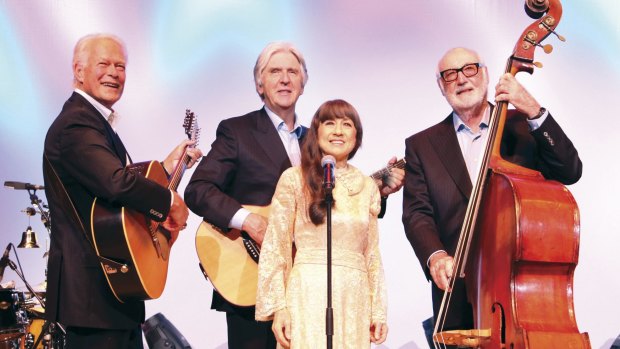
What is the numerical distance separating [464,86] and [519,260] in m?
1.11

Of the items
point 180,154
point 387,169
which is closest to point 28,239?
point 180,154

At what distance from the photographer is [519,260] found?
2.57 metres

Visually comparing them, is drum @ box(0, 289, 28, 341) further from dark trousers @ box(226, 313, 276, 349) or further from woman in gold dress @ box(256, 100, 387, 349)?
woman in gold dress @ box(256, 100, 387, 349)

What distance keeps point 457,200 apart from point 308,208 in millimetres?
713

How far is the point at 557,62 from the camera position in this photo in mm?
5062

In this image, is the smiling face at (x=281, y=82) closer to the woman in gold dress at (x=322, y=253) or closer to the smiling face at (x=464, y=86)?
the woman in gold dress at (x=322, y=253)

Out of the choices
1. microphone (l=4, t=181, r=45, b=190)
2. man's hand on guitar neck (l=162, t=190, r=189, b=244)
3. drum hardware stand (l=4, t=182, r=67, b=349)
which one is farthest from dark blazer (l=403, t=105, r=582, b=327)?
microphone (l=4, t=181, r=45, b=190)

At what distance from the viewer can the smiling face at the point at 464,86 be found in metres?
3.42

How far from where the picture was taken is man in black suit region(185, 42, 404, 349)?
10.9 feet

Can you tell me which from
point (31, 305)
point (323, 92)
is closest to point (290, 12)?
point (323, 92)

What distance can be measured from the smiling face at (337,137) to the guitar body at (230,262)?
50 centimetres

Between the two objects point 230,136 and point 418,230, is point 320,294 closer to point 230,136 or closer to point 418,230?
point 418,230

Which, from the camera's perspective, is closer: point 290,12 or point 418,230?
point 418,230

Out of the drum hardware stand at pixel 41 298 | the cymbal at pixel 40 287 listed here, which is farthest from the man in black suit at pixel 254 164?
the cymbal at pixel 40 287
